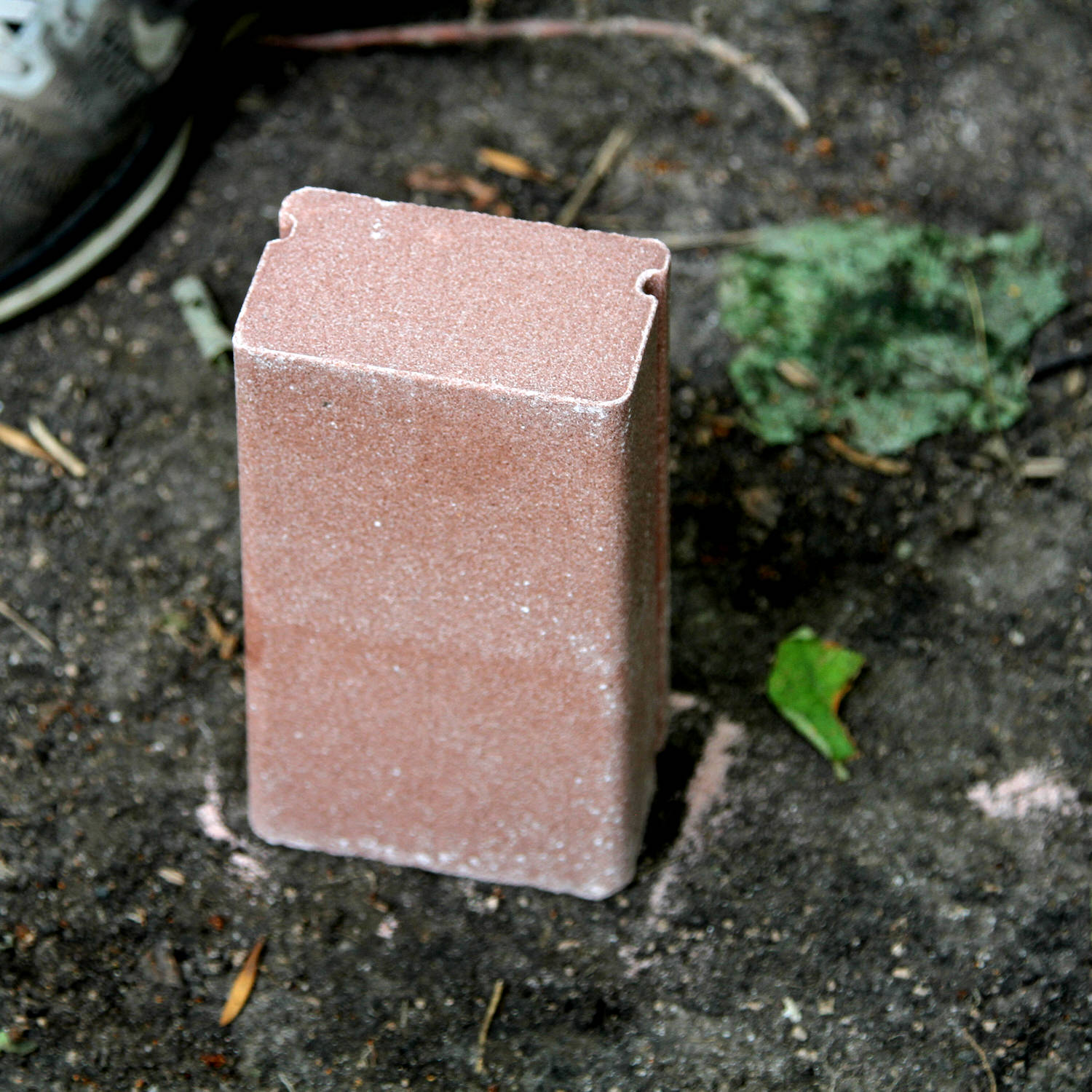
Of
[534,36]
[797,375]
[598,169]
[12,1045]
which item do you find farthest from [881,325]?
[12,1045]

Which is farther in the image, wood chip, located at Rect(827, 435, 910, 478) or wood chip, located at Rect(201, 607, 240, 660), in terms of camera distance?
wood chip, located at Rect(827, 435, 910, 478)

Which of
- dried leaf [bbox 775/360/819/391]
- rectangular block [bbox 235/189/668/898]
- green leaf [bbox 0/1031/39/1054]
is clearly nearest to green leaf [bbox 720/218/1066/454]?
dried leaf [bbox 775/360/819/391]

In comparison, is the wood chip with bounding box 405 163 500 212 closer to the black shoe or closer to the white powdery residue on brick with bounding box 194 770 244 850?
the black shoe

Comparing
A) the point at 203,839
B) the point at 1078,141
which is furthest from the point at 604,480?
the point at 1078,141

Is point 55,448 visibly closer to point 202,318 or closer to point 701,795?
point 202,318

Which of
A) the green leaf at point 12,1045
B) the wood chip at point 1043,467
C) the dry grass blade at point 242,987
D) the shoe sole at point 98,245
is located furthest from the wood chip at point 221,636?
the wood chip at point 1043,467

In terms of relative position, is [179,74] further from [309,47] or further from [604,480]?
[604,480]

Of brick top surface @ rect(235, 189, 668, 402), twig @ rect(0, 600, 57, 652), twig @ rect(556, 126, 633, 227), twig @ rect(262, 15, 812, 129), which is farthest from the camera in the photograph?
twig @ rect(262, 15, 812, 129)
